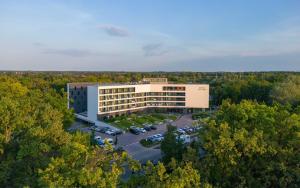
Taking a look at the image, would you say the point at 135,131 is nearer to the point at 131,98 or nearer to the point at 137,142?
the point at 137,142

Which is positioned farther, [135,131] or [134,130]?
[134,130]

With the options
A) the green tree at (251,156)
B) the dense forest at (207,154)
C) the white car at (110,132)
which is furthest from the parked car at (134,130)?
the green tree at (251,156)

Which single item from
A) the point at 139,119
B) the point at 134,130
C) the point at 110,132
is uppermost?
the point at 139,119

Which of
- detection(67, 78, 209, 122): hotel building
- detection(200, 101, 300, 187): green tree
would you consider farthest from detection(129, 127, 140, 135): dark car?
detection(200, 101, 300, 187): green tree

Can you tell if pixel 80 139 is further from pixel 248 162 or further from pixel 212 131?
pixel 248 162

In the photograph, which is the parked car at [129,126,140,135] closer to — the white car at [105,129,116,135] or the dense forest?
the white car at [105,129,116,135]

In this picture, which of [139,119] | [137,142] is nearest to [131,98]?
[139,119]
